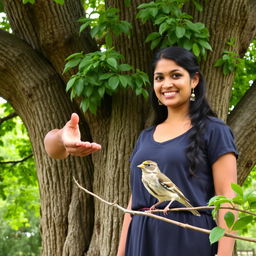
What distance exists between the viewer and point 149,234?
2.59 metres

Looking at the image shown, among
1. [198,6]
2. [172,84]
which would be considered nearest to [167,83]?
[172,84]

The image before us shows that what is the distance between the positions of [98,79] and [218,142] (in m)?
1.45

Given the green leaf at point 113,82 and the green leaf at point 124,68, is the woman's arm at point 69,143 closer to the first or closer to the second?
the green leaf at point 113,82

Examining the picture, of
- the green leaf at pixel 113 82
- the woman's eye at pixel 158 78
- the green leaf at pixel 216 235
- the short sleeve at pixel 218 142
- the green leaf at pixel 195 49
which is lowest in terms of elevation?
the green leaf at pixel 216 235

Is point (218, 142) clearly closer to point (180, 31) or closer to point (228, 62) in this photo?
point (180, 31)

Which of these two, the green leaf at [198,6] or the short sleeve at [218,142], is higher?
the green leaf at [198,6]

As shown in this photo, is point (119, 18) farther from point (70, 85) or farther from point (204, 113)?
point (204, 113)

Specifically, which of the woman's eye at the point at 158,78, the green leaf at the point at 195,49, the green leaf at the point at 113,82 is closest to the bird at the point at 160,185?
the woman's eye at the point at 158,78

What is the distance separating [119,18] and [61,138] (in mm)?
2627

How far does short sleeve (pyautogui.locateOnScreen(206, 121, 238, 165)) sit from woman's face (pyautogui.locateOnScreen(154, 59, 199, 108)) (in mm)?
199

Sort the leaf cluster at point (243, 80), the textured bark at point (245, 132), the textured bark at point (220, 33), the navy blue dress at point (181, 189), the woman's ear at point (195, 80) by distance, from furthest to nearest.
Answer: the leaf cluster at point (243, 80) < the textured bark at point (245, 132) < the textured bark at point (220, 33) < the woman's ear at point (195, 80) < the navy blue dress at point (181, 189)

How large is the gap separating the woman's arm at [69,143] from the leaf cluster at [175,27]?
6.17 feet

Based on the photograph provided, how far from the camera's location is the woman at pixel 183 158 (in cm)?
248

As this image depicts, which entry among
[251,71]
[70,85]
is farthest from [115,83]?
[251,71]
